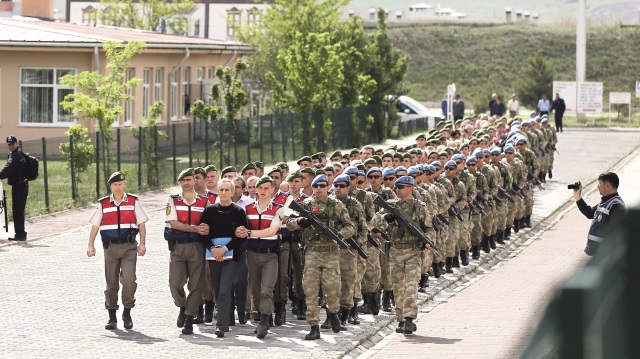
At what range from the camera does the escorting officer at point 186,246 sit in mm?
13359

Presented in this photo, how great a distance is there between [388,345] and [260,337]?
1322 mm

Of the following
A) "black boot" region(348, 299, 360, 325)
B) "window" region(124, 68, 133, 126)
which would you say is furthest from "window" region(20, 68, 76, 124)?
"black boot" region(348, 299, 360, 325)

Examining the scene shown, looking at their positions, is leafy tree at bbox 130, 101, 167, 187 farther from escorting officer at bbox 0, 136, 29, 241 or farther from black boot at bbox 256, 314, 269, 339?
black boot at bbox 256, 314, 269, 339

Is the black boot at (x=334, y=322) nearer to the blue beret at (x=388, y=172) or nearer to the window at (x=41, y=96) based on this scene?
the blue beret at (x=388, y=172)

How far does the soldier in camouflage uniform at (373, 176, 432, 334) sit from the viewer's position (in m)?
13.6

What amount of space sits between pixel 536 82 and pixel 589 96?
10.3 metres

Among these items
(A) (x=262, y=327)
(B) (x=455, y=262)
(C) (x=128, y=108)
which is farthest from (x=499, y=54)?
(A) (x=262, y=327)

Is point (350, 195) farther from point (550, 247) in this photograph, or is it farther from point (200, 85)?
point (200, 85)

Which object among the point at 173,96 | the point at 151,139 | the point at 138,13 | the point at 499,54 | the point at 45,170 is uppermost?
the point at 138,13

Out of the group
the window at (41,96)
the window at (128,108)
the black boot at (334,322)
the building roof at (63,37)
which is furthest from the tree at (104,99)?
the black boot at (334,322)

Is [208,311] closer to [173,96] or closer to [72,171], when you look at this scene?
[72,171]

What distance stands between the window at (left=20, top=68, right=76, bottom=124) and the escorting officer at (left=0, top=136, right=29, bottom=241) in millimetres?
19223

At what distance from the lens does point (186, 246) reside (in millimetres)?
13484

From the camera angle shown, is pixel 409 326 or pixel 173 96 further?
pixel 173 96
